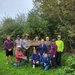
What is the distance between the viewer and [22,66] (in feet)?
54.5

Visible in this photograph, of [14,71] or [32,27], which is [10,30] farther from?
[14,71]

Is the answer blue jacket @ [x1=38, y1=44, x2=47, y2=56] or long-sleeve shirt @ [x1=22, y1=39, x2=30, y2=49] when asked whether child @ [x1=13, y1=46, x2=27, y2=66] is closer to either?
long-sleeve shirt @ [x1=22, y1=39, x2=30, y2=49]

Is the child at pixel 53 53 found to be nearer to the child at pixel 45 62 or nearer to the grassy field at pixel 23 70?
the child at pixel 45 62

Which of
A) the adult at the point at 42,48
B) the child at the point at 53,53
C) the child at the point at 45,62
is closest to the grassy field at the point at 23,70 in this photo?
the child at the point at 45,62

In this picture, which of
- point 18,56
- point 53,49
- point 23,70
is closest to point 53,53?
point 53,49

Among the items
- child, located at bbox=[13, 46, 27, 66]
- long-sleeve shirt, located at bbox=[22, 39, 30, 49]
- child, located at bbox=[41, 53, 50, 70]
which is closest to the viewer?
child, located at bbox=[41, 53, 50, 70]

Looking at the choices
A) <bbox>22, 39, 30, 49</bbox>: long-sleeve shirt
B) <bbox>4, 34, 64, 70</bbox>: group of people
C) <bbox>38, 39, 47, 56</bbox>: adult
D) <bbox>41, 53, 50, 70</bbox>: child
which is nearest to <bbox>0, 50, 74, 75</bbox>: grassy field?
<bbox>41, 53, 50, 70</bbox>: child

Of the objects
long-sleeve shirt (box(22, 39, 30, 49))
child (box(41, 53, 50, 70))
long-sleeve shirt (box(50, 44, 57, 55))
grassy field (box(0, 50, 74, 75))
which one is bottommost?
grassy field (box(0, 50, 74, 75))

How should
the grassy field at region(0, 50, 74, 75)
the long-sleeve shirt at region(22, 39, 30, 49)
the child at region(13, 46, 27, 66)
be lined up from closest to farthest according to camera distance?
the grassy field at region(0, 50, 74, 75) < the child at region(13, 46, 27, 66) < the long-sleeve shirt at region(22, 39, 30, 49)

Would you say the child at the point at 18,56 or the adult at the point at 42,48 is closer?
the adult at the point at 42,48

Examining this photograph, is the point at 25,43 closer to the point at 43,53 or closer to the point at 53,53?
the point at 43,53

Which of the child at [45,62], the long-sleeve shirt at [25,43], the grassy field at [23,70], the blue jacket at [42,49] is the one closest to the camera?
the grassy field at [23,70]

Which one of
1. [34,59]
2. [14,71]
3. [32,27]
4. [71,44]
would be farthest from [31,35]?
[14,71]

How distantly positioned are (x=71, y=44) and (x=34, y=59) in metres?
5.09
